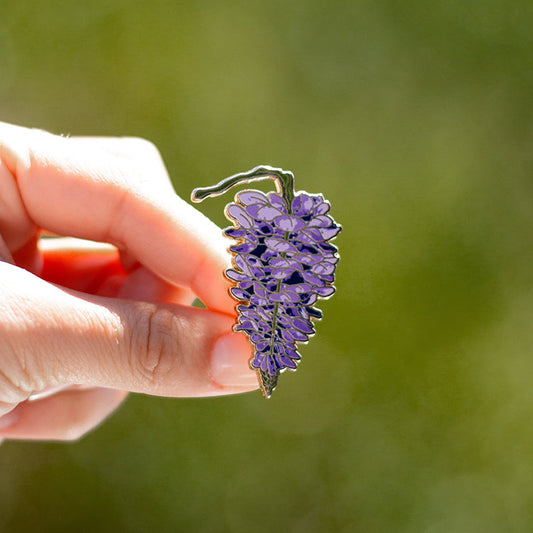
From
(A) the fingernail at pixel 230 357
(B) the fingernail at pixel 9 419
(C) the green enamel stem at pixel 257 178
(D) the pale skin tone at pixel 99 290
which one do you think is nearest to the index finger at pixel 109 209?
(D) the pale skin tone at pixel 99 290

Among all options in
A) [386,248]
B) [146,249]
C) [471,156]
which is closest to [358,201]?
[386,248]

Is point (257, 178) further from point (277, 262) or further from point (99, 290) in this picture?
point (99, 290)

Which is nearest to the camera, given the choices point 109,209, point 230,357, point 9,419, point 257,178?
point 257,178

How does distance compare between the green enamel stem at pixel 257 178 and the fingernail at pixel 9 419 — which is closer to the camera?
the green enamel stem at pixel 257 178

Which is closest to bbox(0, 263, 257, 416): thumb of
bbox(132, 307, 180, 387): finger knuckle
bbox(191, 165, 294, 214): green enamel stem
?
bbox(132, 307, 180, 387): finger knuckle

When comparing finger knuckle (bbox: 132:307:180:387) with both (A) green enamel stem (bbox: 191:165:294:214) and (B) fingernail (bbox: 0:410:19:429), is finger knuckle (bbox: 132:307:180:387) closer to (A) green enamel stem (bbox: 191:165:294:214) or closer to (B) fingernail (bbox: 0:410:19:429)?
(A) green enamel stem (bbox: 191:165:294:214)

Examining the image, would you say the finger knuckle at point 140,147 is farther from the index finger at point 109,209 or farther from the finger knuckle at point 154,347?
the finger knuckle at point 154,347

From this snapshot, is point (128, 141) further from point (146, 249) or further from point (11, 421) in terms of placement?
point (11, 421)

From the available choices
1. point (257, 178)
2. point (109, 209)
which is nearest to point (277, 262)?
point (257, 178)
